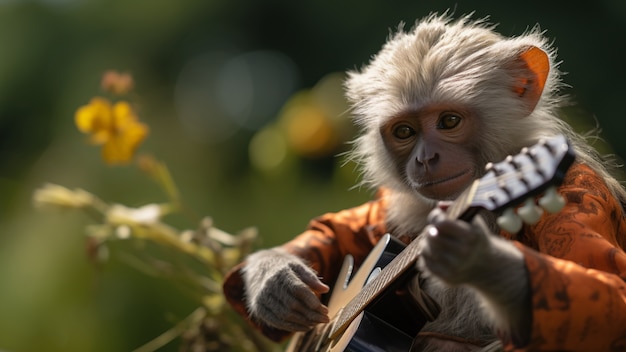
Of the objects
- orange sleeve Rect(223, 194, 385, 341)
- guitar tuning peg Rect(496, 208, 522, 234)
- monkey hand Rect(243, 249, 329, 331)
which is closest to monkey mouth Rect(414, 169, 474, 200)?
monkey hand Rect(243, 249, 329, 331)

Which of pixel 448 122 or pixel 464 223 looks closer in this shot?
pixel 464 223

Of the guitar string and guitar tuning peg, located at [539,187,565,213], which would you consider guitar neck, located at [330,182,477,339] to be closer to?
the guitar string

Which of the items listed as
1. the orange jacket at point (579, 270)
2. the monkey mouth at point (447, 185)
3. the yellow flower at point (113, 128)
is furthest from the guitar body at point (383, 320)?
the yellow flower at point (113, 128)

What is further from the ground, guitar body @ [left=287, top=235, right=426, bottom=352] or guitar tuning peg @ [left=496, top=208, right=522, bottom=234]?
guitar tuning peg @ [left=496, top=208, right=522, bottom=234]

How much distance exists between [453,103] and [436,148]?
164 mm

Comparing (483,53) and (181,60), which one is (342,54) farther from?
(483,53)

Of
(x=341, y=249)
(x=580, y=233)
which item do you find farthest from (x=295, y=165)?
(x=580, y=233)

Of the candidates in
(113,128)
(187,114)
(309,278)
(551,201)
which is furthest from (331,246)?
(187,114)

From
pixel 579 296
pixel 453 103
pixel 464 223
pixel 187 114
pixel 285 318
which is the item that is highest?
pixel 187 114

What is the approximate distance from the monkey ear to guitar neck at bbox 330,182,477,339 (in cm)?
59

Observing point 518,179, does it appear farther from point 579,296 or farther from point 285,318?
point 285,318

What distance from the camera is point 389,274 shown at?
2.08 metres

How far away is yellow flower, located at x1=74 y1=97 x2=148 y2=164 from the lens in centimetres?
308

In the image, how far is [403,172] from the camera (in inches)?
98.5
